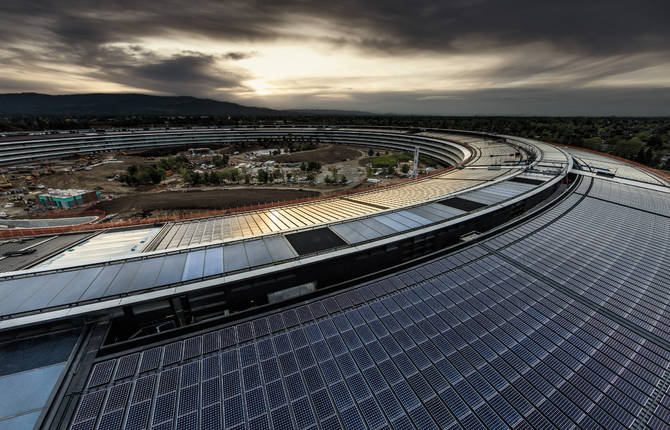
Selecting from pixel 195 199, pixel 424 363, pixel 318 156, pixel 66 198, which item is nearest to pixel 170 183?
pixel 66 198

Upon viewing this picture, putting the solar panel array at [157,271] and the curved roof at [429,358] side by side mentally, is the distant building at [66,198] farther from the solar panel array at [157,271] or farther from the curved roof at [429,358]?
the curved roof at [429,358]

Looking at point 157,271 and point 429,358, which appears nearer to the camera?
point 429,358

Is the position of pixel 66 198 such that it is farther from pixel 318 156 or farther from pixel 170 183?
Answer: pixel 318 156

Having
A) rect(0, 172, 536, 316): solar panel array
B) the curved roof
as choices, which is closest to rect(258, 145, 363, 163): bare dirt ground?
rect(0, 172, 536, 316): solar panel array

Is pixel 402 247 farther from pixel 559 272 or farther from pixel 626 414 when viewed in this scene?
pixel 626 414

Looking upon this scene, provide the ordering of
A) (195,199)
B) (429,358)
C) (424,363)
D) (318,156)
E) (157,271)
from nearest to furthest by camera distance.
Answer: (424,363)
(429,358)
(157,271)
(195,199)
(318,156)

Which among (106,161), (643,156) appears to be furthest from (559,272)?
(106,161)

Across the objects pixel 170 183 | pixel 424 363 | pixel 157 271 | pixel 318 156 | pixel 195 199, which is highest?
pixel 157 271
